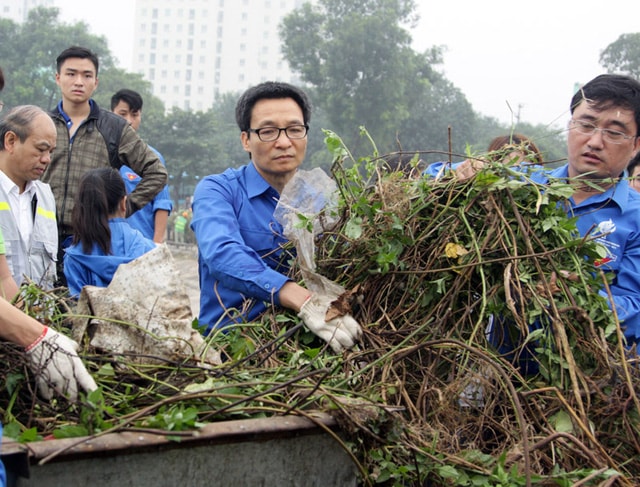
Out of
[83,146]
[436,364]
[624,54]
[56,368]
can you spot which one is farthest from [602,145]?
[624,54]

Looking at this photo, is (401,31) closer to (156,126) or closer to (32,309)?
(156,126)

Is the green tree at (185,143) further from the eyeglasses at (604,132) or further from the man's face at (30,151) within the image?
the eyeglasses at (604,132)

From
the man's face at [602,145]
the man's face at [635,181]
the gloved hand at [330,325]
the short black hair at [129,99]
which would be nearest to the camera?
the gloved hand at [330,325]

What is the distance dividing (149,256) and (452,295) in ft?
3.35

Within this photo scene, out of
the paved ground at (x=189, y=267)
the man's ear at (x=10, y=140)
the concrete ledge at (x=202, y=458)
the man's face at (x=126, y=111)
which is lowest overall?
the paved ground at (x=189, y=267)

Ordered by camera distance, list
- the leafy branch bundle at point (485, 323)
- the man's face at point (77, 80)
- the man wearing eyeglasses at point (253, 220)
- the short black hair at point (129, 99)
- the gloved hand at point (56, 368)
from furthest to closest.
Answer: the short black hair at point (129, 99) < the man's face at point (77, 80) < the man wearing eyeglasses at point (253, 220) < the leafy branch bundle at point (485, 323) < the gloved hand at point (56, 368)

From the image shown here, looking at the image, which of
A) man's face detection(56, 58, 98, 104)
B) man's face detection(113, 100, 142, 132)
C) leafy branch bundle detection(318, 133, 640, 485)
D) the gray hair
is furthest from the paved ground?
leafy branch bundle detection(318, 133, 640, 485)

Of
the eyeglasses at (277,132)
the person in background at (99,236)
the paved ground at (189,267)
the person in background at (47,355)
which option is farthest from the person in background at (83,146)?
the paved ground at (189,267)

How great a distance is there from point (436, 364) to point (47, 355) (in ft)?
3.93

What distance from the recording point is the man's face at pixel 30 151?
3.82 m

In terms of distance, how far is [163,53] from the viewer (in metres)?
116

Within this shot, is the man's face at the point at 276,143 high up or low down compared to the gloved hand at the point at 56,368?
up

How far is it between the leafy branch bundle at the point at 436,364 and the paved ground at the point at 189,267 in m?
8.83

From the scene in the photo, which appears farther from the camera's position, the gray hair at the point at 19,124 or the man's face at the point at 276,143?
the gray hair at the point at 19,124
